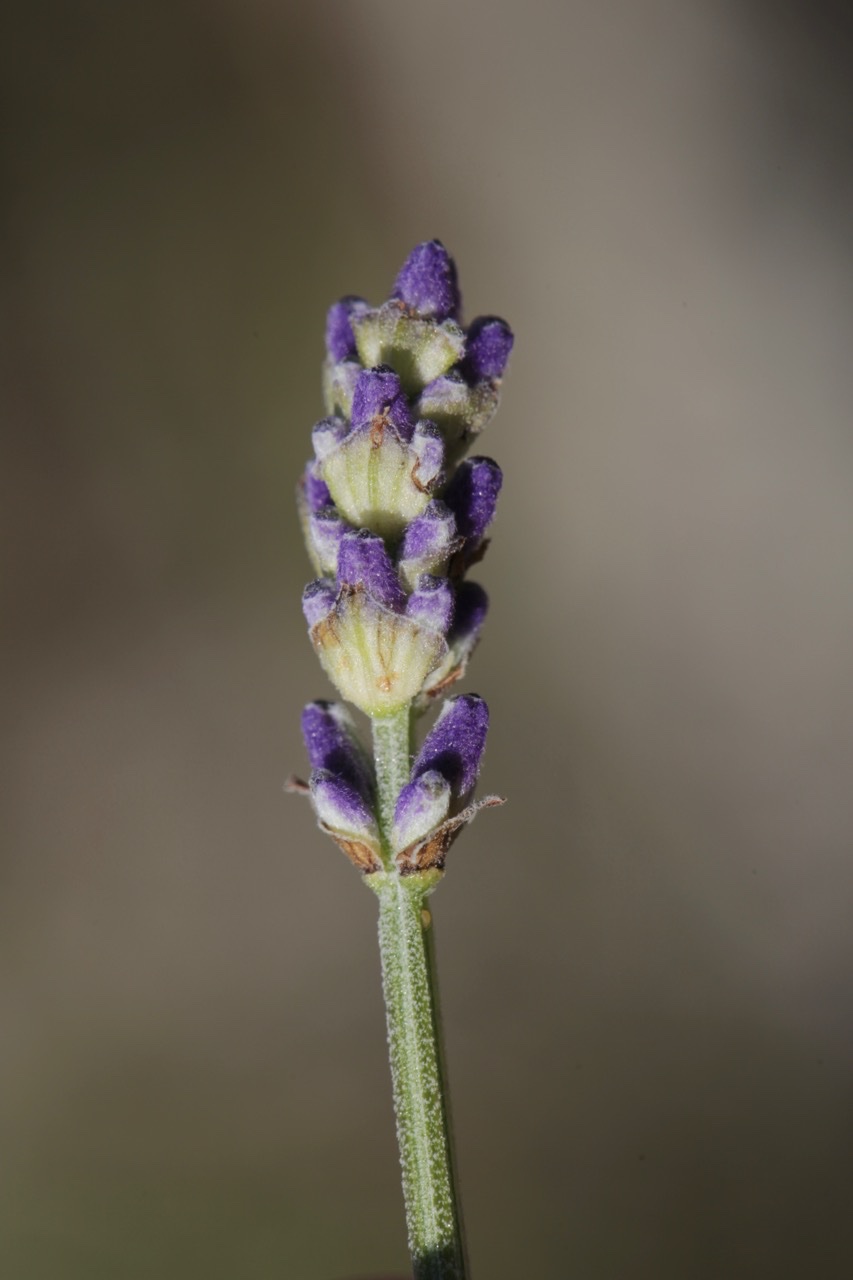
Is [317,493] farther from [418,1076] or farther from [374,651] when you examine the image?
[418,1076]

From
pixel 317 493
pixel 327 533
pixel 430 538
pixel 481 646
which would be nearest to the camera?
pixel 430 538

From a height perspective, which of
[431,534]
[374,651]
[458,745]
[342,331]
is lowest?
[458,745]

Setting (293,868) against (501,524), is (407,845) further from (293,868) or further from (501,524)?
(501,524)

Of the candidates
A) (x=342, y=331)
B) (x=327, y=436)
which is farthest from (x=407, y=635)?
(x=342, y=331)

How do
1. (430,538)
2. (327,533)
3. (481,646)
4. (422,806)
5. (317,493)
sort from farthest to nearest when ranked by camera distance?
(481,646) → (317,493) → (327,533) → (430,538) → (422,806)

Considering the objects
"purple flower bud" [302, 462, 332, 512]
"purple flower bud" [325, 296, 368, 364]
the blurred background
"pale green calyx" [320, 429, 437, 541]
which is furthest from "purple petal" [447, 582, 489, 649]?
the blurred background

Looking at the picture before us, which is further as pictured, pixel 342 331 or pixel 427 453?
pixel 342 331

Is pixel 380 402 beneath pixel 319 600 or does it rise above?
above

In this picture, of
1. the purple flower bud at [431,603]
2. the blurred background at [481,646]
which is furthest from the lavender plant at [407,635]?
the blurred background at [481,646]
